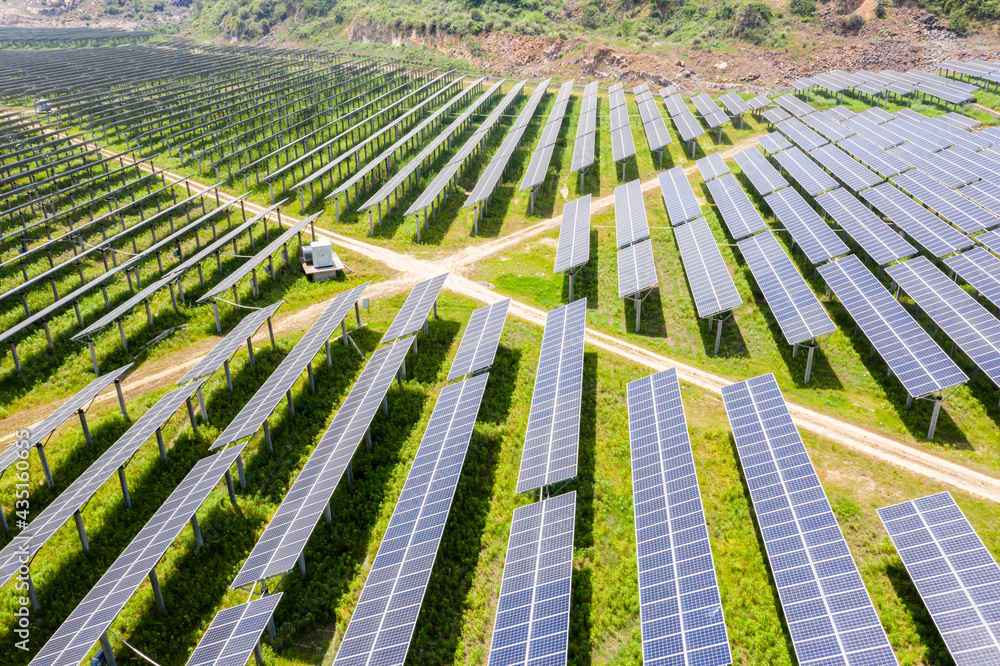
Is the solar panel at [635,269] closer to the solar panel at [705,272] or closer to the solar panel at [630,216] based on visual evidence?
the solar panel at [630,216]

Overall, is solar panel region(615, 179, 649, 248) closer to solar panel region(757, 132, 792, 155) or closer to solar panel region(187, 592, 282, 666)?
solar panel region(757, 132, 792, 155)

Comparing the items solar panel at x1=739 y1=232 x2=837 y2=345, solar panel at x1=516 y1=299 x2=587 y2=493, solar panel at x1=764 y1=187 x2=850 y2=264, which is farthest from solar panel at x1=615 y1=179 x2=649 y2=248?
solar panel at x1=516 y1=299 x2=587 y2=493

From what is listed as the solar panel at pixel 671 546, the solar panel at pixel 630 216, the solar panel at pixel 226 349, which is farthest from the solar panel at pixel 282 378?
the solar panel at pixel 630 216

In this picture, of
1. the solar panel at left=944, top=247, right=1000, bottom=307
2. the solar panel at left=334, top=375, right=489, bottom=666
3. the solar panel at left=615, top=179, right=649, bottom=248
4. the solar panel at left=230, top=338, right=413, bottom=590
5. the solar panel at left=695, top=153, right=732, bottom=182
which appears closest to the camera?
the solar panel at left=334, top=375, right=489, bottom=666

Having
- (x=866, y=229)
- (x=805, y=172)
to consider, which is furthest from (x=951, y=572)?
(x=805, y=172)

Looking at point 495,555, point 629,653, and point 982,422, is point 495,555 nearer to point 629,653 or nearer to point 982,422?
point 629,653

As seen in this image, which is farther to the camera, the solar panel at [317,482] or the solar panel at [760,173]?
the solar panel at [760,173]
